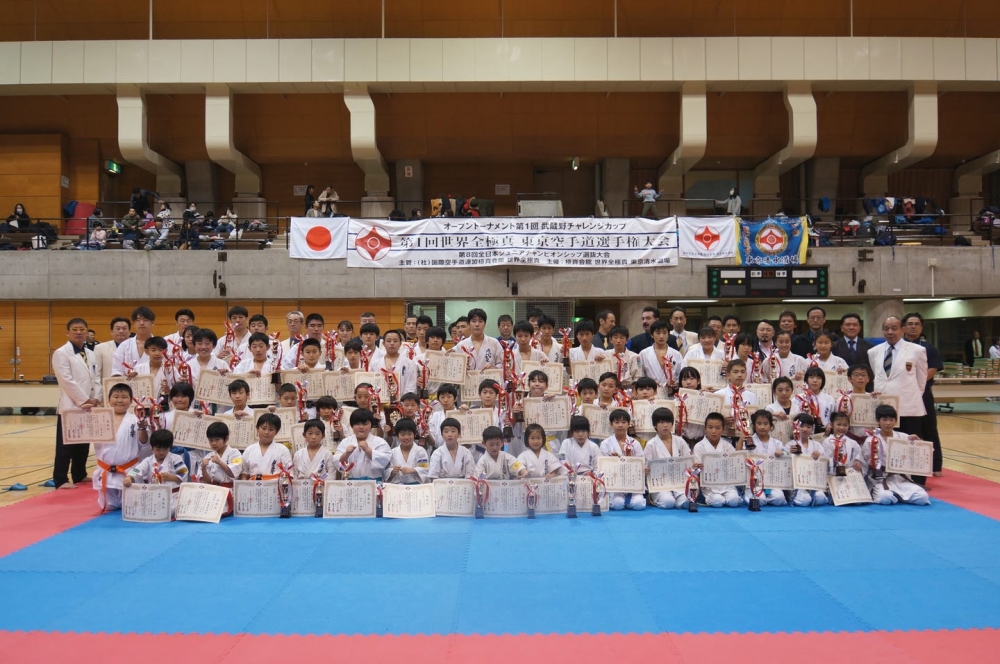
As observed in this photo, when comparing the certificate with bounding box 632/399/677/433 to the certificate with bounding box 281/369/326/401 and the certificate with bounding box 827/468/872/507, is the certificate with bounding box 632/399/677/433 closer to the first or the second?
the certificate with bounding box 827/468/872/507

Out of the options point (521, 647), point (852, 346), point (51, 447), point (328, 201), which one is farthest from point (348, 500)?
point (328, 201)

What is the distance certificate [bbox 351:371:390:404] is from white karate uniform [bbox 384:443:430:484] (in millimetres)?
938

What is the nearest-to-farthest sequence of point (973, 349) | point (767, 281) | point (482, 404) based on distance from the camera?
point (482, 404)
point (767, 281)
point (973, 349)

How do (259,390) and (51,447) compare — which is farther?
(51,447)

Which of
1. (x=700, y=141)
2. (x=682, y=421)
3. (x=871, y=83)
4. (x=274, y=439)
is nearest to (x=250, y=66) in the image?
(x=700, y=141)

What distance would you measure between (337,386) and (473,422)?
186cm

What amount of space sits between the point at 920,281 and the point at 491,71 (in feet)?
40.3

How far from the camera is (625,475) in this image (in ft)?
22.8

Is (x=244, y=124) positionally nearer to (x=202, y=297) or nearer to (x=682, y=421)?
(x=202, y=297)

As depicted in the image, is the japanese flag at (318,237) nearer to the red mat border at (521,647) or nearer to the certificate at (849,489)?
the certificate at (849,489)

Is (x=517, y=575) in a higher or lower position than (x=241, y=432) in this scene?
lower

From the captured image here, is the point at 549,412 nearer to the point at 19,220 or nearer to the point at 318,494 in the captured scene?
the point at 318,494

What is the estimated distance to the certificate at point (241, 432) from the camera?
24.1ft

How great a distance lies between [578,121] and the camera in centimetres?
1961
